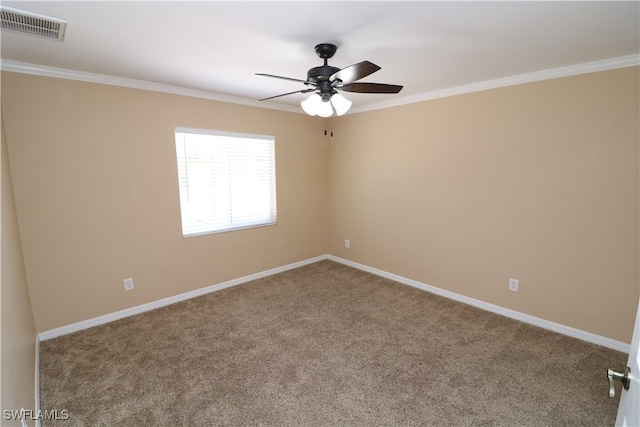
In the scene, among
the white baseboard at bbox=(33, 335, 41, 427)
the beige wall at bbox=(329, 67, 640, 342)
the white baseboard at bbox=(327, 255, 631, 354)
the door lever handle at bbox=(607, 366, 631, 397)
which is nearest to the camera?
the door lever handle at bbox=(607, 366, 631, 397)

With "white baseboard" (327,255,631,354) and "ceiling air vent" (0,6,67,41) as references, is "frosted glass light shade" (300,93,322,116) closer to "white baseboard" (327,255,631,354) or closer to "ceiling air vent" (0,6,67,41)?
"ceiling air vent" (0,6,67,41)

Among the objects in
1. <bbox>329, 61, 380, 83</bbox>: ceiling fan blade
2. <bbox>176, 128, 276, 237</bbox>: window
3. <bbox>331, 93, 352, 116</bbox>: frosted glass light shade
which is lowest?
<bbox>176, 128, 276, 237</bbox>: window

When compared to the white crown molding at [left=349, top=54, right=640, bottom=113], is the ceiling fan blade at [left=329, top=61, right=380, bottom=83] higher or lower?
lower

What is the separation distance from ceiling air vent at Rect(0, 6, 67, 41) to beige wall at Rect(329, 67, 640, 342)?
315 centimetres

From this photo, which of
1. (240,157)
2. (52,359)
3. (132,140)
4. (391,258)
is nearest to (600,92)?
(391,258)

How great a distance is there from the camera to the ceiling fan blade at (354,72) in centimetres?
166

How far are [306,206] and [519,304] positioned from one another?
9.35 ft

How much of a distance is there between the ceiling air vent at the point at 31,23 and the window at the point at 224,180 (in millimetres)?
1403

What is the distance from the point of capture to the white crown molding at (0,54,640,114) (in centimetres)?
232

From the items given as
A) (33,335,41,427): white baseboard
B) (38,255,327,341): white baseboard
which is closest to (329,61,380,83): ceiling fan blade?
(33,335,41,427): white baseboard

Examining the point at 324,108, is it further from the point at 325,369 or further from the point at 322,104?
the point at 325,369

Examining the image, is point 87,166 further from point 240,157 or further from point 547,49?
point 547,49

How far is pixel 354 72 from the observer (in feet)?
5.81

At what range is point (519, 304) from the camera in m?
2.97
